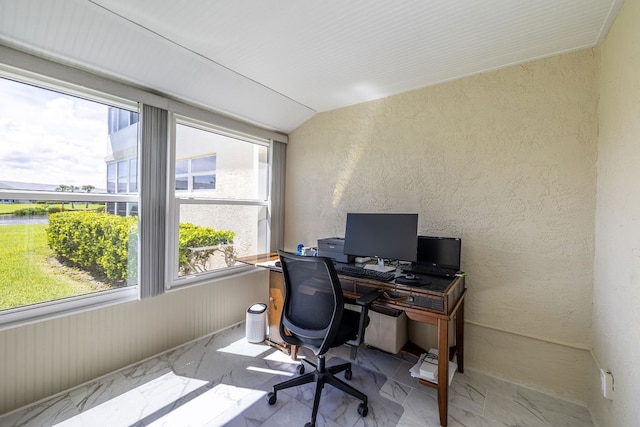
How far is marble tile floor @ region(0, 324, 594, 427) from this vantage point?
5.55ft

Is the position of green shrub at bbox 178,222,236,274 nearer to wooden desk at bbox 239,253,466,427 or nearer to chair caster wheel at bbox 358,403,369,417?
wooden desk at bbox 239,253,466,427

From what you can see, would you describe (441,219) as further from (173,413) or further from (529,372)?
(173,413)

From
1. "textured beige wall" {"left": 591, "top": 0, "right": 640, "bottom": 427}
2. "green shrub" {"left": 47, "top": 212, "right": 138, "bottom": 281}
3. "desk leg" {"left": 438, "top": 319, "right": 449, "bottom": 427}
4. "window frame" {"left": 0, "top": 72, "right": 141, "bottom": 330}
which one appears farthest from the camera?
"green shrub" {"left": 47, "top": 212, "right": 138, "bottom": 281}

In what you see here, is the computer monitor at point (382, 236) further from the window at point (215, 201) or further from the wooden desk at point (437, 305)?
the window at point (215, 201)

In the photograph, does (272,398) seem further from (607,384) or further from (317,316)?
(607,384)

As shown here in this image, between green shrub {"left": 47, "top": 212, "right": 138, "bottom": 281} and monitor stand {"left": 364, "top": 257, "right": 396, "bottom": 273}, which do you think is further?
monitor stand {"left": 364, "top": 257, "right": 396, "bottom": 273}

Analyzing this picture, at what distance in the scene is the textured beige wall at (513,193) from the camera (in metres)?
1.88

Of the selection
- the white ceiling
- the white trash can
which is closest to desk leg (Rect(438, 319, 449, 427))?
the white trash can

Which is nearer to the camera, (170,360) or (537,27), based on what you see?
(537,27)

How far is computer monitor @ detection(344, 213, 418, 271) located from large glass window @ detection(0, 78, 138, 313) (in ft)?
6.20

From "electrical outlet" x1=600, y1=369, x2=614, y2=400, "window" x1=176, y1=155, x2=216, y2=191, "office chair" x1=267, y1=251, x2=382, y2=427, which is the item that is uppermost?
"window" x1=176, y1=155, x2=216, y2=191

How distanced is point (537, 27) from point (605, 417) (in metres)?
2.36

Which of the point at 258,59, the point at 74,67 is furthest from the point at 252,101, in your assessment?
the point at 74,67

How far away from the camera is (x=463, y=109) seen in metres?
2.29
